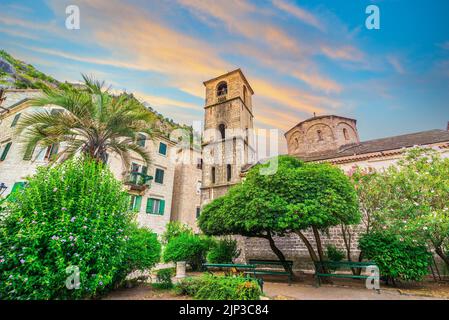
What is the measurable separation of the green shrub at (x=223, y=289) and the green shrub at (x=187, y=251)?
18.3 feet

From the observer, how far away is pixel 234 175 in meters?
18.4

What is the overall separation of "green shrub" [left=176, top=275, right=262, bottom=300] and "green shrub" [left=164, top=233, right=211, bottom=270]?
557cm

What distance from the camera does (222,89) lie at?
2369 cm

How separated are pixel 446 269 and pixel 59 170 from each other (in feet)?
52.8

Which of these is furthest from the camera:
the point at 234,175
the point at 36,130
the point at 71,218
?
the point at 234,175

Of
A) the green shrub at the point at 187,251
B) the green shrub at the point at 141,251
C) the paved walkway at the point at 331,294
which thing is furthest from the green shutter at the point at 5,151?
the paved walkway at the point at 331,294

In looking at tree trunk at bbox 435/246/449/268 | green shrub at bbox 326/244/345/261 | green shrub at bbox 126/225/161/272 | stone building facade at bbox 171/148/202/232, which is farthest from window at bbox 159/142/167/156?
tree trunk at bbox 435/246/449/268

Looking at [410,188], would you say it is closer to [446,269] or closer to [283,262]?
[446,269]

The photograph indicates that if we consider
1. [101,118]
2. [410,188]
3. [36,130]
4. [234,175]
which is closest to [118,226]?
[101,118]

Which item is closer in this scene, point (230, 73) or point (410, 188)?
point (410, 188)

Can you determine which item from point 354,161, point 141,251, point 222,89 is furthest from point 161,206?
point 354,161

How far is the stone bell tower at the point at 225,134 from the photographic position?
62.0 ft

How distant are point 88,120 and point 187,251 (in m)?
7.79

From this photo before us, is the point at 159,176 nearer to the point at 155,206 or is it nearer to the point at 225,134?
the point at 155,206
